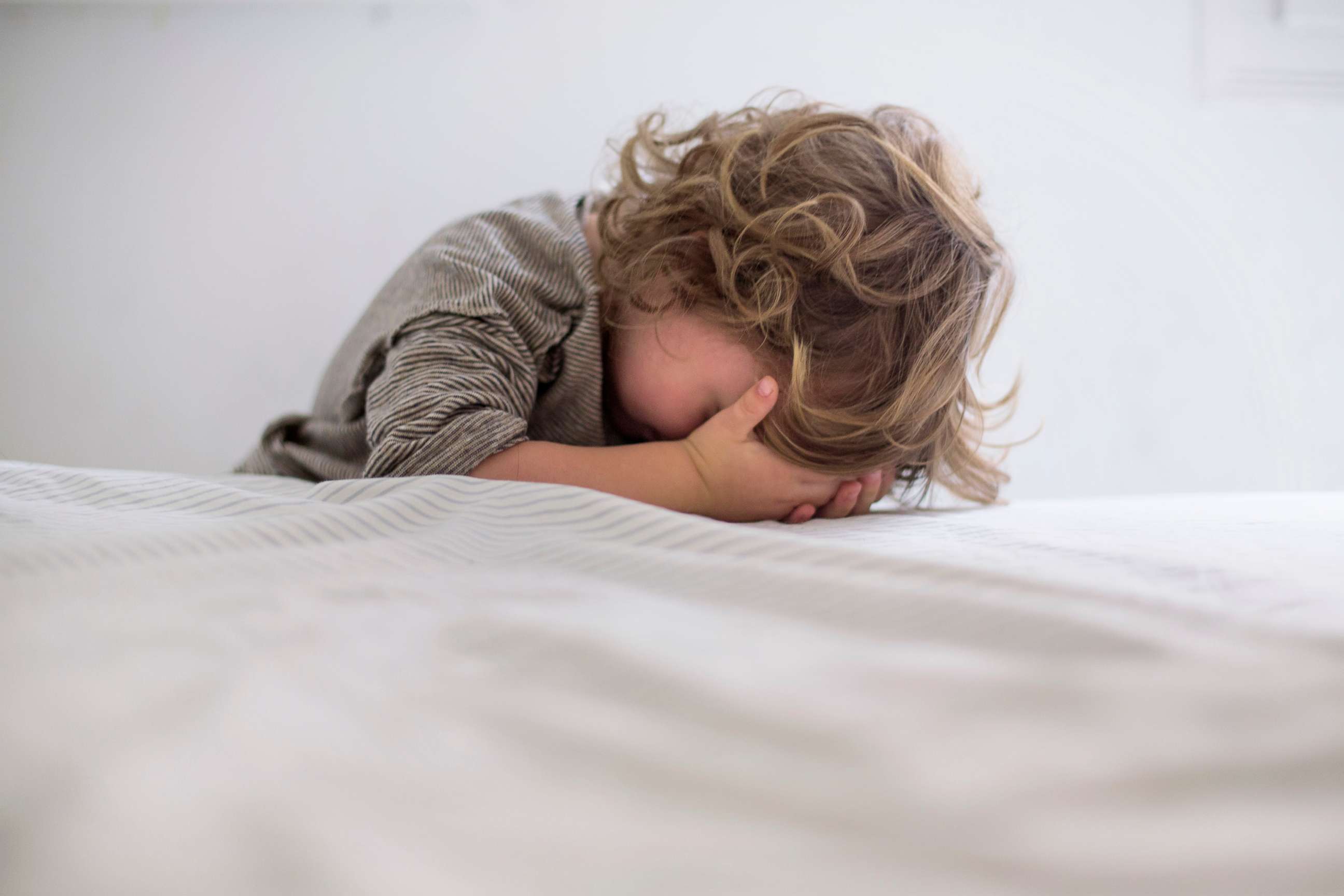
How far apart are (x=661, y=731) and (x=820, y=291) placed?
0.54 meters

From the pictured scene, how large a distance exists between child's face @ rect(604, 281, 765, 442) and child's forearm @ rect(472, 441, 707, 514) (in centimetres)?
6

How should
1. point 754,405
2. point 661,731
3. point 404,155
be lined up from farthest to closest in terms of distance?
point 404,155
point 754,405
point 661,731

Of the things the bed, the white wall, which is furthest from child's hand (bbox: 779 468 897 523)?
the white wall

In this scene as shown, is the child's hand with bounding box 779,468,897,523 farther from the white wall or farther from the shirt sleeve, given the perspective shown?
the white wall

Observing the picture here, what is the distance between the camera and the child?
68 cm

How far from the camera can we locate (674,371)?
2.44 feet

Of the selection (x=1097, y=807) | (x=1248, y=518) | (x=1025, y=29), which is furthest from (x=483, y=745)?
(x=1025, y=29)

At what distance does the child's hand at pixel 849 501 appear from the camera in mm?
694

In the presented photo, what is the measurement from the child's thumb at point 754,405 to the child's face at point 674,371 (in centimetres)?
3

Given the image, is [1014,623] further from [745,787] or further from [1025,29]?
[1025,29]

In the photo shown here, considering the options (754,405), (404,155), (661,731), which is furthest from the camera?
(404,155)

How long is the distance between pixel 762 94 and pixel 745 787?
1175 mm

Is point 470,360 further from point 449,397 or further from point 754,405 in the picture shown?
point 754,405

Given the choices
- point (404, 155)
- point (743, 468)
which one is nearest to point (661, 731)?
point (743, 468)
